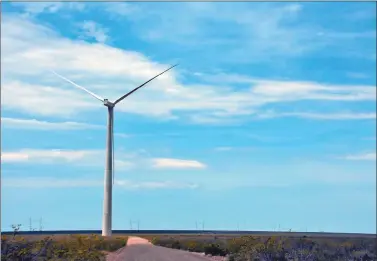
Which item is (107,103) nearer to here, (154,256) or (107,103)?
(107,103)

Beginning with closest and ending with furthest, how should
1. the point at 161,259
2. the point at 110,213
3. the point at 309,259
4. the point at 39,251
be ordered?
the point at 39,251
the point at 309,259
the point at 161,259
the point at 110,213

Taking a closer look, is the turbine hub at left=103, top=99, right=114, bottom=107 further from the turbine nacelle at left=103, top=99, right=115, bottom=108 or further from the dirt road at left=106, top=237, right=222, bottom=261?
the dirt road at left=106, top=237, right=222, bottom=261

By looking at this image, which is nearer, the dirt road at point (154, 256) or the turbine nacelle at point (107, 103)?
the dirt road at point (154, 256)

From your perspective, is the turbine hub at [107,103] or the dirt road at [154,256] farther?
the turbine hub at [107,103]

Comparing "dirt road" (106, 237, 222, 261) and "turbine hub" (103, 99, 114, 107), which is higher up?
"turbine hub" (103, 99, 114, 107)

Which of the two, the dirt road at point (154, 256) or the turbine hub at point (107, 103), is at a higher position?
the turbine hub at point (107, 103)

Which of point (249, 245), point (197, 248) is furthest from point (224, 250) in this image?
point (197, 248)

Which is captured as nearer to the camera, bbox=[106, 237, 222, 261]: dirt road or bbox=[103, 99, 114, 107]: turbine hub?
bbox=[106, 237, 222, 261]: dirt road

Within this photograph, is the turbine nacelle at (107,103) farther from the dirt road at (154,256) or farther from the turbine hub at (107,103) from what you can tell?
the dirt road at (154,256)

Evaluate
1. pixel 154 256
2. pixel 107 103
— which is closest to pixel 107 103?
pixel 107 103

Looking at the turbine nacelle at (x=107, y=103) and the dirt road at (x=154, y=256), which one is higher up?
the turbine nacelle at (x=107, y=103)

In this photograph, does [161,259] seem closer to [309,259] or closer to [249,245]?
[249,245]

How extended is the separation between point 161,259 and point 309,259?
13.3 meters

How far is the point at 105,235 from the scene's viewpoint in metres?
86.5
